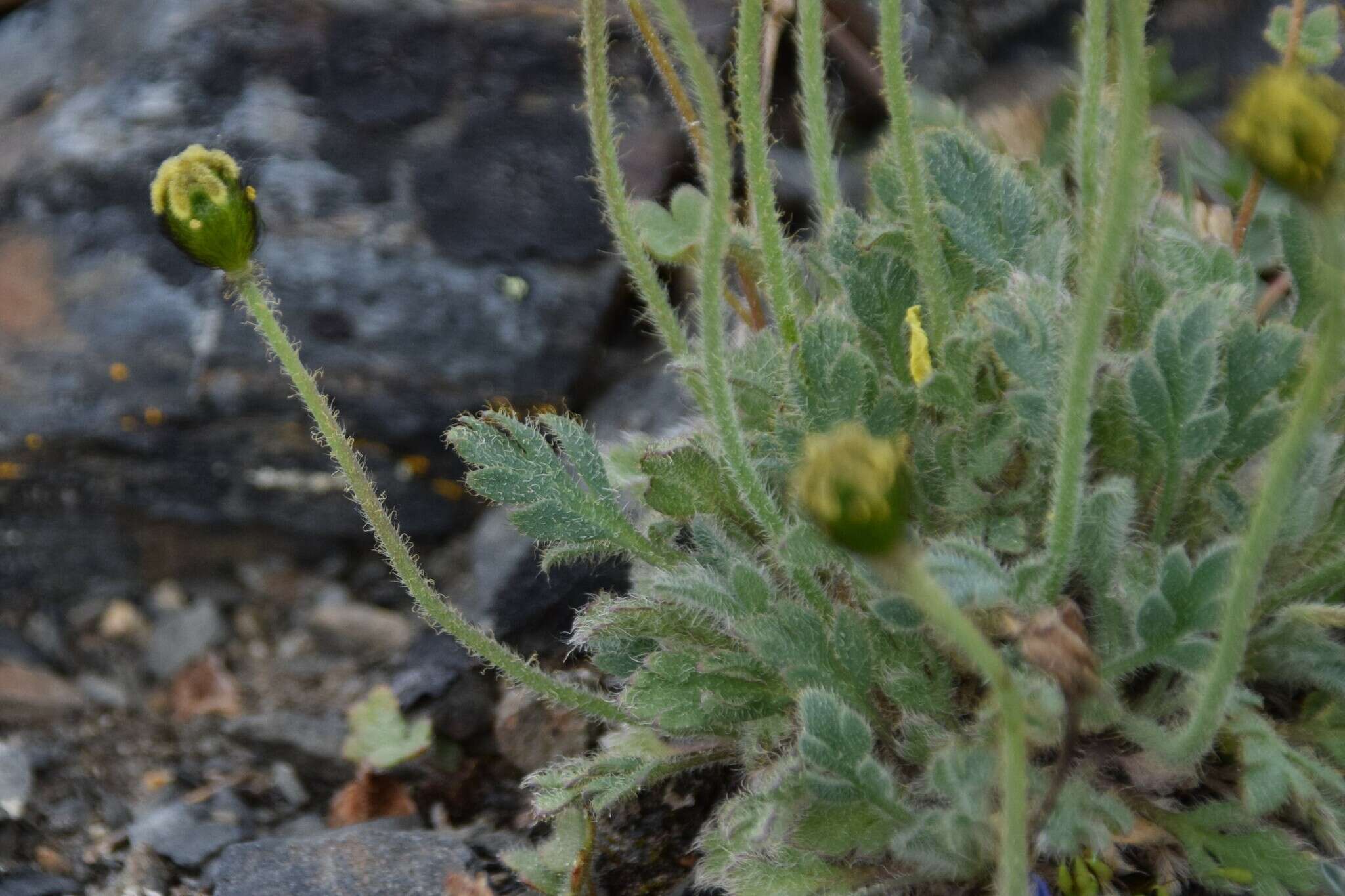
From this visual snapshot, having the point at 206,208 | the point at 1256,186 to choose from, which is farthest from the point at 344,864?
the point at 1256,186

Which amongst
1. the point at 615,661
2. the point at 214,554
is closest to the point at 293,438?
the point at 214,554

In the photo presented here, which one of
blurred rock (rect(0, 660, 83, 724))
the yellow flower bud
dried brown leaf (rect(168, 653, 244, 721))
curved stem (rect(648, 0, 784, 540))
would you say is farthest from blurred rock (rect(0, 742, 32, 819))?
the yellow flower bud

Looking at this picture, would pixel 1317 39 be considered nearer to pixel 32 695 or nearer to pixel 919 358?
Answer: pixel 919 358

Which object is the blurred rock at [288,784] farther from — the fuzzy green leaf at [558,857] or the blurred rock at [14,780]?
the fuzzy green leaf at [558,857]

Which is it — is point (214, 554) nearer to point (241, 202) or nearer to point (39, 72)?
point (39, 72)

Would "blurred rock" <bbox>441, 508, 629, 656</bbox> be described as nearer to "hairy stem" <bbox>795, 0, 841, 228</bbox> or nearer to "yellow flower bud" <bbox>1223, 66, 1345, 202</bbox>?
"hairy stem" <bbox>795, 0, 841, 228</bbox>

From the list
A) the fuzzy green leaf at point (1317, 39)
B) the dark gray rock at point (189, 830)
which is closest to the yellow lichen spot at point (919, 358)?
the fuzzy green leaf at point (1317, 39)
